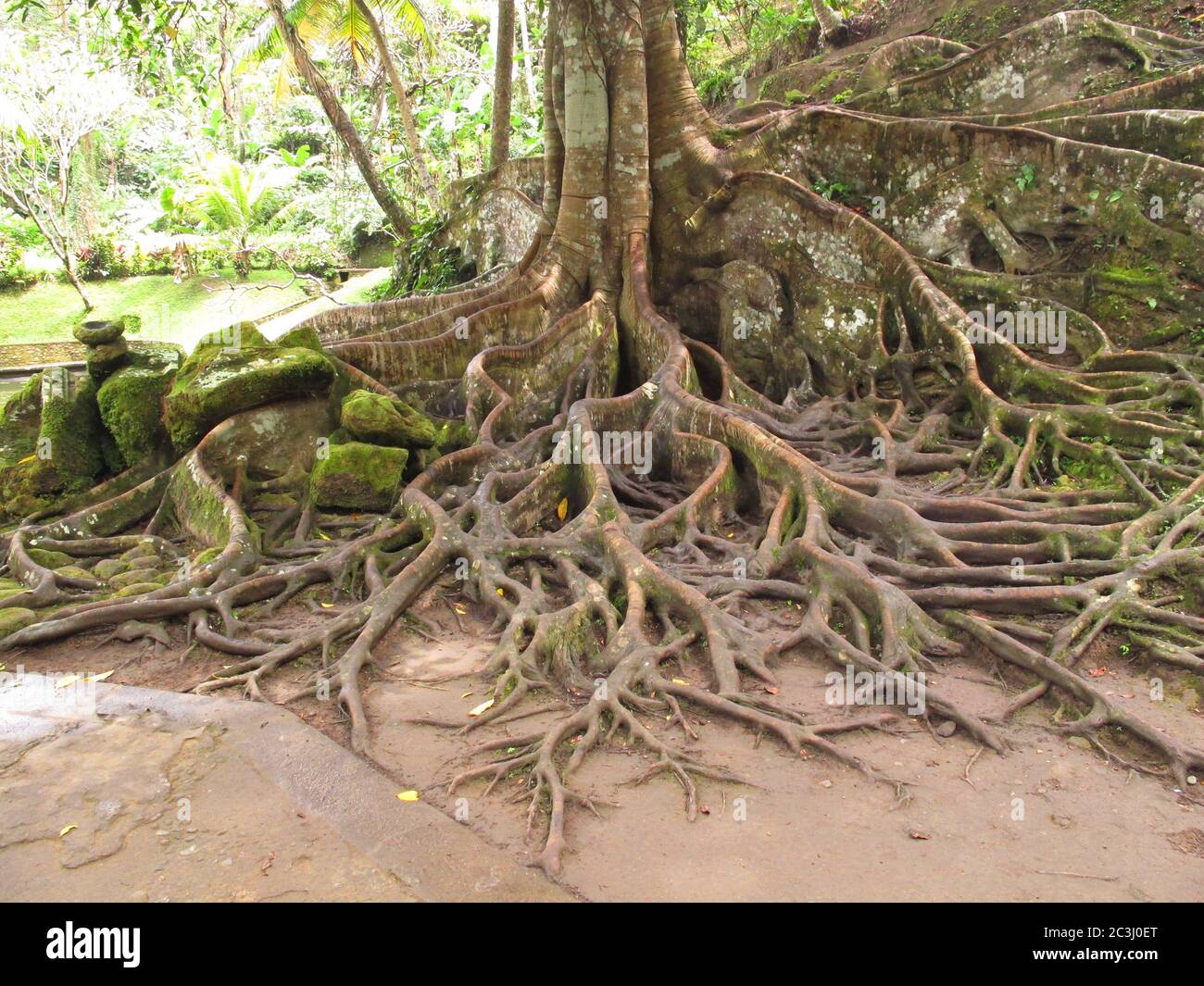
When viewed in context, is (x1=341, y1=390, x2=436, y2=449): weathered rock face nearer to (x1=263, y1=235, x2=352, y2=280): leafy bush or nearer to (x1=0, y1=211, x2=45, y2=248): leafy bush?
(x1=263, y1=235, x2=352, y2=280): leafy bush

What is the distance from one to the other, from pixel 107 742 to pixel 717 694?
3.07 metres

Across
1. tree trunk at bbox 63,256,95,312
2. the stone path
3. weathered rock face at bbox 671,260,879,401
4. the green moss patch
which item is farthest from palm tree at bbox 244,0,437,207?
the stone path

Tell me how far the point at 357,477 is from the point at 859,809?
4.70 metres

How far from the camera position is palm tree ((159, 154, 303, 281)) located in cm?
2247

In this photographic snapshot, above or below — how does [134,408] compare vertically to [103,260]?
below

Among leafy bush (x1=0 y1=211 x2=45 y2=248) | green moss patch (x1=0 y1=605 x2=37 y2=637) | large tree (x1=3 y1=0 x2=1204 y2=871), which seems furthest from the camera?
leafy bush (x1=0 y1=211 x2=45 y2=248)

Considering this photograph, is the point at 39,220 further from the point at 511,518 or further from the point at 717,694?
the point at 717,694

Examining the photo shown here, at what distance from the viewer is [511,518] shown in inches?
247

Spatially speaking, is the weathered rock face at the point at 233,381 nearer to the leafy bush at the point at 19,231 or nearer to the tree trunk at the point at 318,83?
the tree trunk at the point at 318,83

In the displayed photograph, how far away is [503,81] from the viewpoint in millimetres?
13016

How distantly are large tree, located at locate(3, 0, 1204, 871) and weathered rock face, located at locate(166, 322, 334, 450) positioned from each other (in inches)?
4.2

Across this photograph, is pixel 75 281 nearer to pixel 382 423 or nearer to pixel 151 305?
pixel 151 305

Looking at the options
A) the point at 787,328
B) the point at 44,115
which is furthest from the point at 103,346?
the point at 44,115

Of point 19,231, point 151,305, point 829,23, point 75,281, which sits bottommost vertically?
point 151,305
